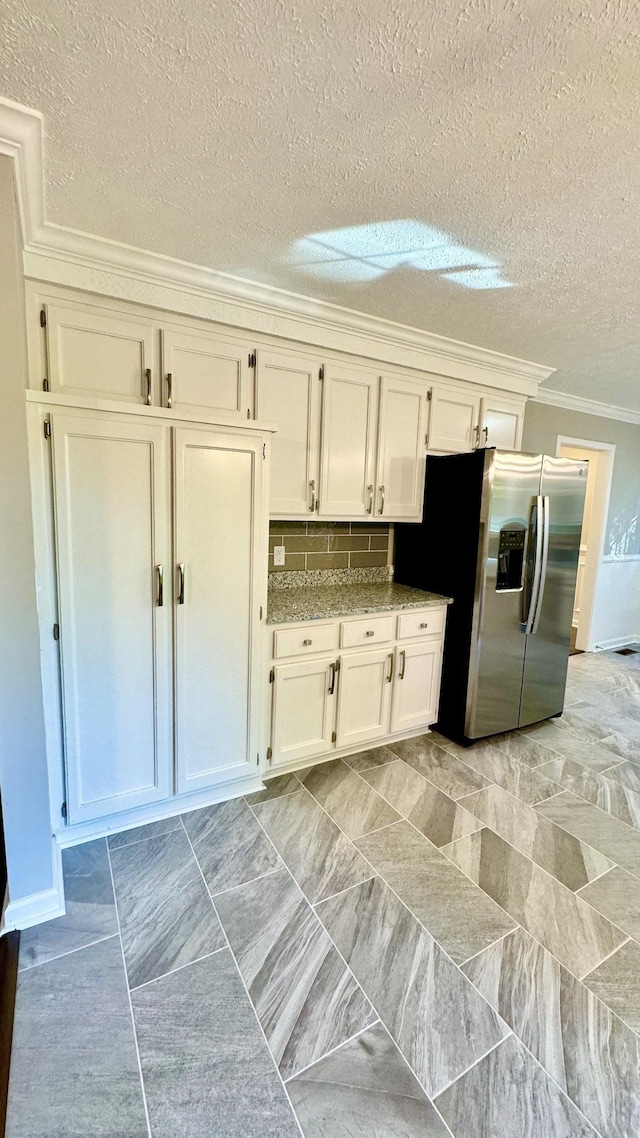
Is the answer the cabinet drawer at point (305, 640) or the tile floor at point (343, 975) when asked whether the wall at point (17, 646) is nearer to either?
the tile floor at point (343, 975)

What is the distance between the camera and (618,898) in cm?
186

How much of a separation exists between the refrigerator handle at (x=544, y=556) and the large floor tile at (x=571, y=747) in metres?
0.75

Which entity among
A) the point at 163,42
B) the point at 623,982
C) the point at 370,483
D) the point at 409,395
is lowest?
the point at 623,982

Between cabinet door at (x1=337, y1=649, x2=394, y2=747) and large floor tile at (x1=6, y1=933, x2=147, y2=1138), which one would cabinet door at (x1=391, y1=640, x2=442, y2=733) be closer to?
cabinet door at (x1=337, y1=649, x2=394, y2=747)

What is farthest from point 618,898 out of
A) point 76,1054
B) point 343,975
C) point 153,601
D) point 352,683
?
point 153,601

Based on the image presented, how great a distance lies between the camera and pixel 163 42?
107 centimetres

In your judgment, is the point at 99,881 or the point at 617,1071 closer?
the point at 617,1071

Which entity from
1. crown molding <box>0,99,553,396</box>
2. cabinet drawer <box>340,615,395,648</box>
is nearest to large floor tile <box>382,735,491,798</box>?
cabinet drawer <box>340,615,395,648</box>

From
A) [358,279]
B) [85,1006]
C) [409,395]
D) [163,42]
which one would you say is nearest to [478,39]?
[163,42]

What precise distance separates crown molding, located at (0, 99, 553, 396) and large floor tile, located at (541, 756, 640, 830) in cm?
251

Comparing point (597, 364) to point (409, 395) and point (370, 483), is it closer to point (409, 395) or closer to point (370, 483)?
point (409, 395)

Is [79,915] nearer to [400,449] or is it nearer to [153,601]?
[153,601]

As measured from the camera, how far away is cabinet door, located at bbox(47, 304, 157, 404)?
1.95 m

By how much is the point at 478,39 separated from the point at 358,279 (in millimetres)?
1153
